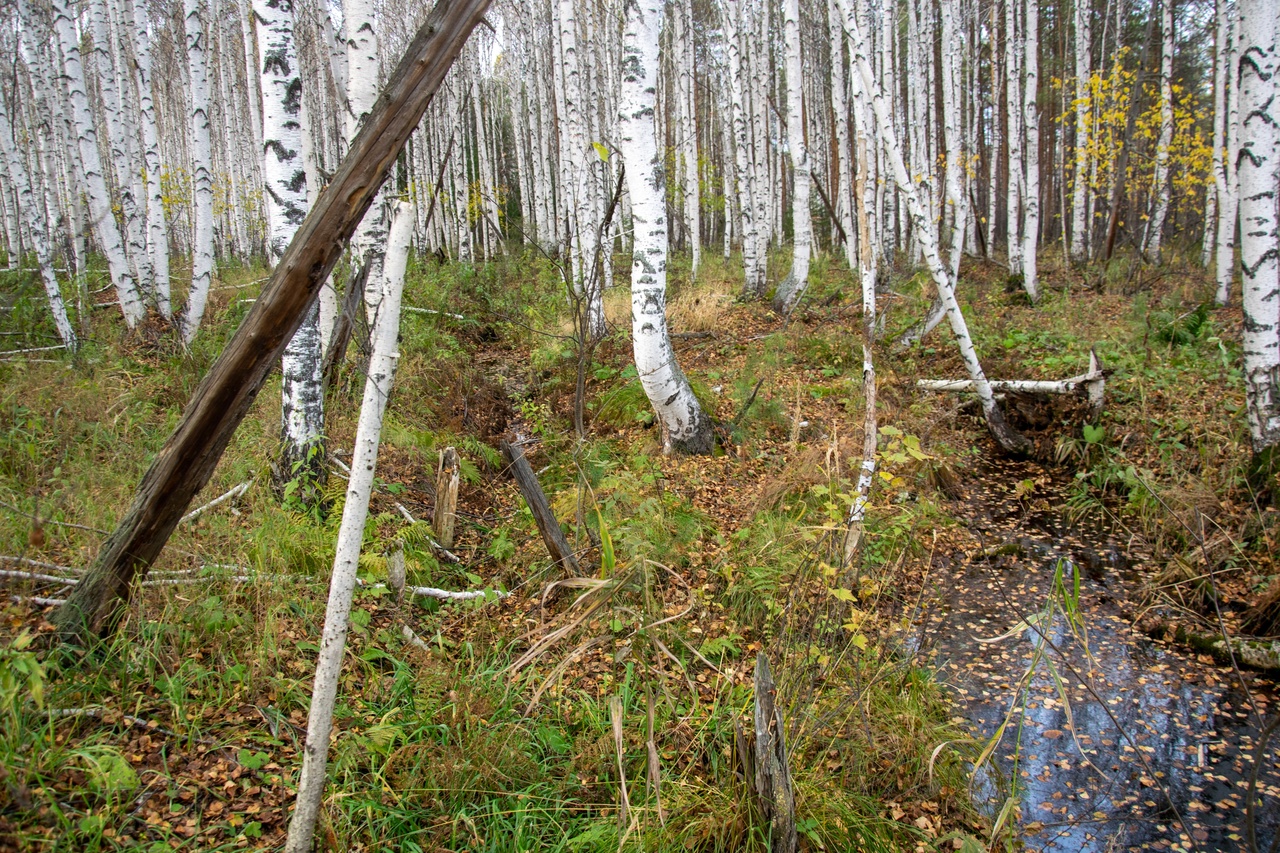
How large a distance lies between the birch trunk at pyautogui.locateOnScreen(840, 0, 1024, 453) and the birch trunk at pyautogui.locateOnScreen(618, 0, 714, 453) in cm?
185

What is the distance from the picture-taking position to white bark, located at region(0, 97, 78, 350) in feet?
22.9

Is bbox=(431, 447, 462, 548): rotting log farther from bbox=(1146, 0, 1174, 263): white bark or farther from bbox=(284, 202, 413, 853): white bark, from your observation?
bbox=(1146, 0, 1174, 263): white bark

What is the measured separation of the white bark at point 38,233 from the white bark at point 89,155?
0.54m

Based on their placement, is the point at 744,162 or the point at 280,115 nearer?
the point at 280,115

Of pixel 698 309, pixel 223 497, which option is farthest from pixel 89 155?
pixel 698 309

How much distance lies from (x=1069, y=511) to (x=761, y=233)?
774 centimetres

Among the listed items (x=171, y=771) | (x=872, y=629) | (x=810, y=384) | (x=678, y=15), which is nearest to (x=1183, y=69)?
(x=678, y=15)

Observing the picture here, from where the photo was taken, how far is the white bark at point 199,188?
8.10 meters

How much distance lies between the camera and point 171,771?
9.20 ft

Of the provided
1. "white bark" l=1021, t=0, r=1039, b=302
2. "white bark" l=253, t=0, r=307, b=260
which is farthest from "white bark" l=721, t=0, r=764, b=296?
"white bark" l=253, t=0, r=307, b=260

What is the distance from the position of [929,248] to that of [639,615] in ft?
16.7

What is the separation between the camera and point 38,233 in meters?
7.35

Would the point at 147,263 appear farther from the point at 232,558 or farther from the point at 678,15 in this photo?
the point at 678,15

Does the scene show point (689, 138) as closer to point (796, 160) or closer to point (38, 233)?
point (796, 160)
